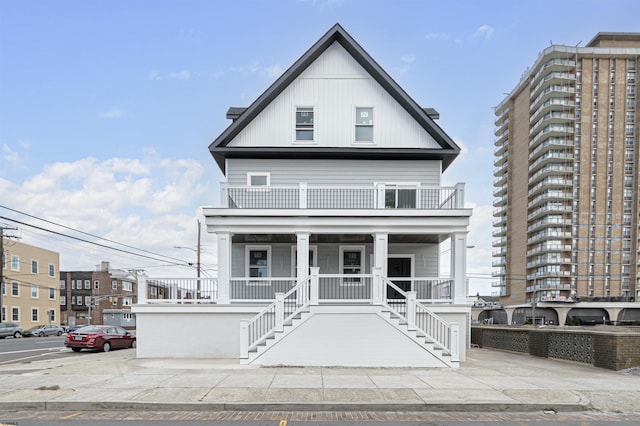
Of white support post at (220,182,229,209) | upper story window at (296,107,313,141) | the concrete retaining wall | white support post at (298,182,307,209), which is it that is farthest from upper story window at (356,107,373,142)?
the concrete retaining wall

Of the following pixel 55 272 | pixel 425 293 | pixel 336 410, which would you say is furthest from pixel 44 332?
pixel 336 410

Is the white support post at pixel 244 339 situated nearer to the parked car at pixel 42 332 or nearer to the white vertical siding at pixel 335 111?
the white vertical siding at pixel 335 111

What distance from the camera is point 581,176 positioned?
7362cm

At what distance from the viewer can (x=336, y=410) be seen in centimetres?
734

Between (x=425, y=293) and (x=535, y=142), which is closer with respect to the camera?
(x=425, y=293)

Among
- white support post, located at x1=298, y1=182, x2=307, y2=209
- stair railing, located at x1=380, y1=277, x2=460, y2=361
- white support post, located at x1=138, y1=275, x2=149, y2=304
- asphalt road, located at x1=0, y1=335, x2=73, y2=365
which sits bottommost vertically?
asphalt road, located at x1=0, y1=335, x2=73, y2=365

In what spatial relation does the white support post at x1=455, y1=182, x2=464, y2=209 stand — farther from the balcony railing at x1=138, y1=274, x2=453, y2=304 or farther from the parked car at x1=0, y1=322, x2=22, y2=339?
the parked car at x1=0, y1=322, x2=22, y2=339

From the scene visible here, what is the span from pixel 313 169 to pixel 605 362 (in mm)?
11672

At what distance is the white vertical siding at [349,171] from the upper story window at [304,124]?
103 centimetres

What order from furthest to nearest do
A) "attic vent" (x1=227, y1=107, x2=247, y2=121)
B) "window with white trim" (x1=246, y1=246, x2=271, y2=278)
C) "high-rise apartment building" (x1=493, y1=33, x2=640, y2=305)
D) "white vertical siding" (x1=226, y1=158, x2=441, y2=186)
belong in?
1. "high-rise apartment building" (x1=493, y1=33, x2=640, y2=305)
2. "attic vent" (x1=227, y1=107, x2=247, y2=121)
3. "white vertical siding" (x1=226, y1=158, x2=441, y2=186)
4. "window with white trim" (x1=246, y1=246, x2=271, y2=278)

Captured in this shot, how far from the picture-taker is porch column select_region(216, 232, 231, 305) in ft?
45.2

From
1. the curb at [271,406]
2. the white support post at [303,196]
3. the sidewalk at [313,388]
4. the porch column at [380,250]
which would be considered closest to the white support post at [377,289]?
the porch column at [380,250]

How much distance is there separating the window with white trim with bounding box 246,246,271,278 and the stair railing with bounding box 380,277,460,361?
5.68 m

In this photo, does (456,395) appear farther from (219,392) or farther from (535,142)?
(535,142)
